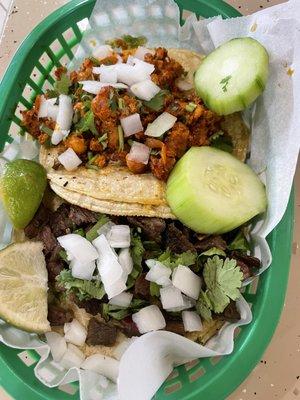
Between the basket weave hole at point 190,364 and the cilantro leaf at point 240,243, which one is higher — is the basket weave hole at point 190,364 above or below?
below

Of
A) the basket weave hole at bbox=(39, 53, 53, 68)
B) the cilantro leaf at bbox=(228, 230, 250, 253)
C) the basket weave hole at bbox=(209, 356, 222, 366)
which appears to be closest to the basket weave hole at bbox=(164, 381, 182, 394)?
the basket weave hole at bbox=(209, 356, 222, 366)

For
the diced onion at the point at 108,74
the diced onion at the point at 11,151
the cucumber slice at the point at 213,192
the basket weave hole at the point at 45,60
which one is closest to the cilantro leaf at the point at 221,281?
the cucumber slice at the point at 213,192

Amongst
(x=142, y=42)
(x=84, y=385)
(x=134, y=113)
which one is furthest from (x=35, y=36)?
(x=84, y=385)

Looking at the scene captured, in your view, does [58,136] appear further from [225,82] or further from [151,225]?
[225,82]

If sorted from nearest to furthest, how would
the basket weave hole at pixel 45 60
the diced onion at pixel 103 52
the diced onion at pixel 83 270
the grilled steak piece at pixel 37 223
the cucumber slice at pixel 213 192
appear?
the cucumber slice at pixel 213 192, the diced onion at pixel 83 270, the grilled steak piece at pixel 37 223, the diced onion at pixel 103 52, the basket weave hole at pixel 45 60

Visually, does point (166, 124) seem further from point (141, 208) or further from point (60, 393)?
point (60, 393)

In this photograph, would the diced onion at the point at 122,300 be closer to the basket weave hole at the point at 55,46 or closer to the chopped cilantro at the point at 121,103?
the chopped cilantro at the point at 121,103

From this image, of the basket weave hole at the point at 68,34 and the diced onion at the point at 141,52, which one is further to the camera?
the basket weave hole at the point at 68,34

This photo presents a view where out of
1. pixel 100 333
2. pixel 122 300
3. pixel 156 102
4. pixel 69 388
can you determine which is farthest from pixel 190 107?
pixel 69 388
